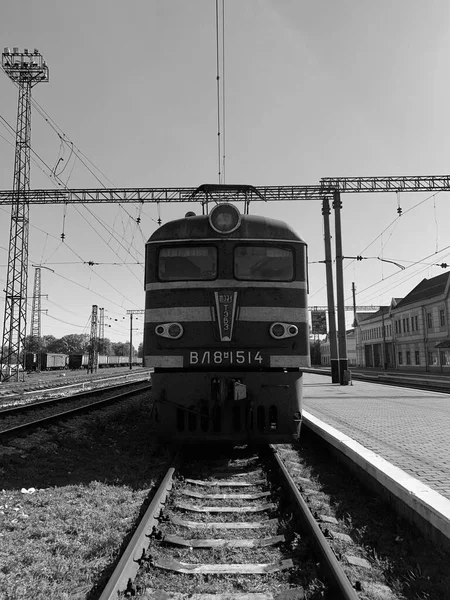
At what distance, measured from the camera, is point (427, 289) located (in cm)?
Answer: 5012

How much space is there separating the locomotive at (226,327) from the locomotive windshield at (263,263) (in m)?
0.02

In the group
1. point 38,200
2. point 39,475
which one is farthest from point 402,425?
point 38,200

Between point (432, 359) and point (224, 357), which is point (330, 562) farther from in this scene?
point (432, 359)

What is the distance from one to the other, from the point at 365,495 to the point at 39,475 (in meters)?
4.10

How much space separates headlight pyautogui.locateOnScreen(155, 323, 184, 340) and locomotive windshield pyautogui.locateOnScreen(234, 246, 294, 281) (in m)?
1.16

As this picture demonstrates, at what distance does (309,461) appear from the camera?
715cm

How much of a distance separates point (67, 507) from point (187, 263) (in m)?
3.69

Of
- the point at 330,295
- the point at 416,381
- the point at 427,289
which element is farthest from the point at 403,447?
the point at 427,289

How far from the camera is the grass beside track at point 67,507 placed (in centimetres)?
326

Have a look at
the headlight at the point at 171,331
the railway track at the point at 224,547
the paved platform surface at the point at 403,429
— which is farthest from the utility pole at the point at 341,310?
the railway track at the point at 224,547

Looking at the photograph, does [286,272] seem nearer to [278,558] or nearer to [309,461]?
[309,461]

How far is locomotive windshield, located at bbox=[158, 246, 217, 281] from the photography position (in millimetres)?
6996

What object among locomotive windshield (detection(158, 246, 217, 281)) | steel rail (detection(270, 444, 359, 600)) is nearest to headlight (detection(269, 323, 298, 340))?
locomotive windshield (detection(158, 246, 217, 281))

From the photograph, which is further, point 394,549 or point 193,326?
point 193,326
